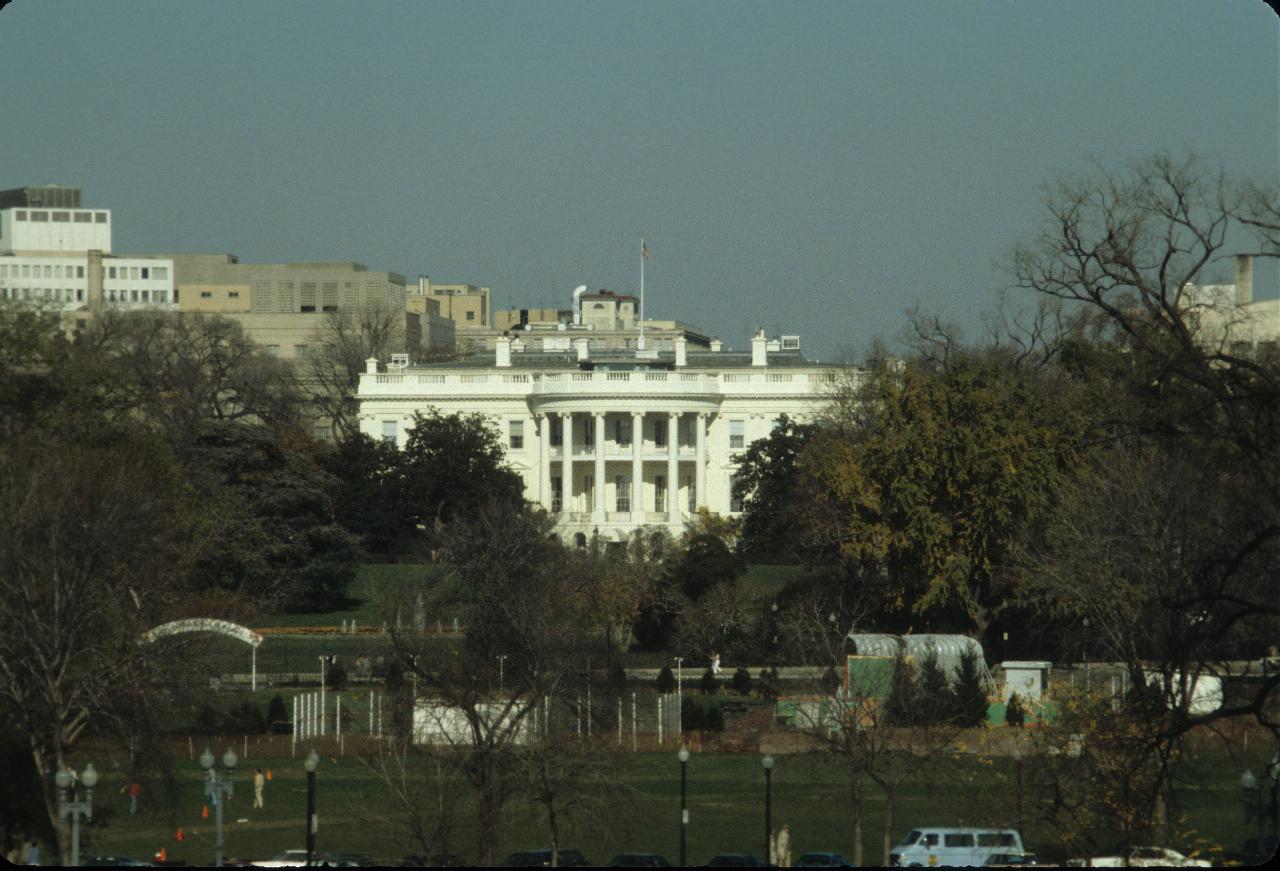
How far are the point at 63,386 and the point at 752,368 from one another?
57.6m

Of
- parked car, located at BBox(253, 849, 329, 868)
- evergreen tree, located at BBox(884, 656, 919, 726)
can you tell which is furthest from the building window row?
parked car, located at BBox(253, 849, 329, 868)

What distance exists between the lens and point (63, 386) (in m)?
60.8

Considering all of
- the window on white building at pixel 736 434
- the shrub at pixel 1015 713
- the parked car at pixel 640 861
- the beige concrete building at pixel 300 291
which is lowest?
the parked car at pixel 640 861

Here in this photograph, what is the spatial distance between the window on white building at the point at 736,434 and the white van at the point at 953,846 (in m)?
76.0

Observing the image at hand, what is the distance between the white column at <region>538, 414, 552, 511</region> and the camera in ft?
369

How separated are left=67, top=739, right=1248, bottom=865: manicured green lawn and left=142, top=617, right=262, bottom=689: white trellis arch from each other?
9.19ft

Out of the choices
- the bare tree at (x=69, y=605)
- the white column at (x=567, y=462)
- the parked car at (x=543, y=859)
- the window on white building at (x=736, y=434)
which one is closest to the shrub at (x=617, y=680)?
the bare tree at (x=69, y=605)

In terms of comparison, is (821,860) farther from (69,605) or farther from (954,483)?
(954,483)

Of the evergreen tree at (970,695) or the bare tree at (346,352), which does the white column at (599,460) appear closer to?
the bare tree at (346,352)

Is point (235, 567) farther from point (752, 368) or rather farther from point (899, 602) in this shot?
point (752, 368)

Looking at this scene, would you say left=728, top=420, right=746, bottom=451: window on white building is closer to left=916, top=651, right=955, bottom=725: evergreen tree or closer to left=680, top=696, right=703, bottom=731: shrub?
left=916, top=651, right=955, bottom=725: evergreen tree

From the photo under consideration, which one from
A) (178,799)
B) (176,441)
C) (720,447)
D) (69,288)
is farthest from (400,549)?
(69,288)

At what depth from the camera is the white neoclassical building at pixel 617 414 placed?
110062 mm

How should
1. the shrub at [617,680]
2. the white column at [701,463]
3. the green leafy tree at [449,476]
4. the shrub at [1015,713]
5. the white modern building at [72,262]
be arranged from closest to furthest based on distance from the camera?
the shrub at [1015,713] → the shrub at [617,680] → the green leafy tree at [449,476] → the white column at [701,463] → the white modern building at [72,262]
